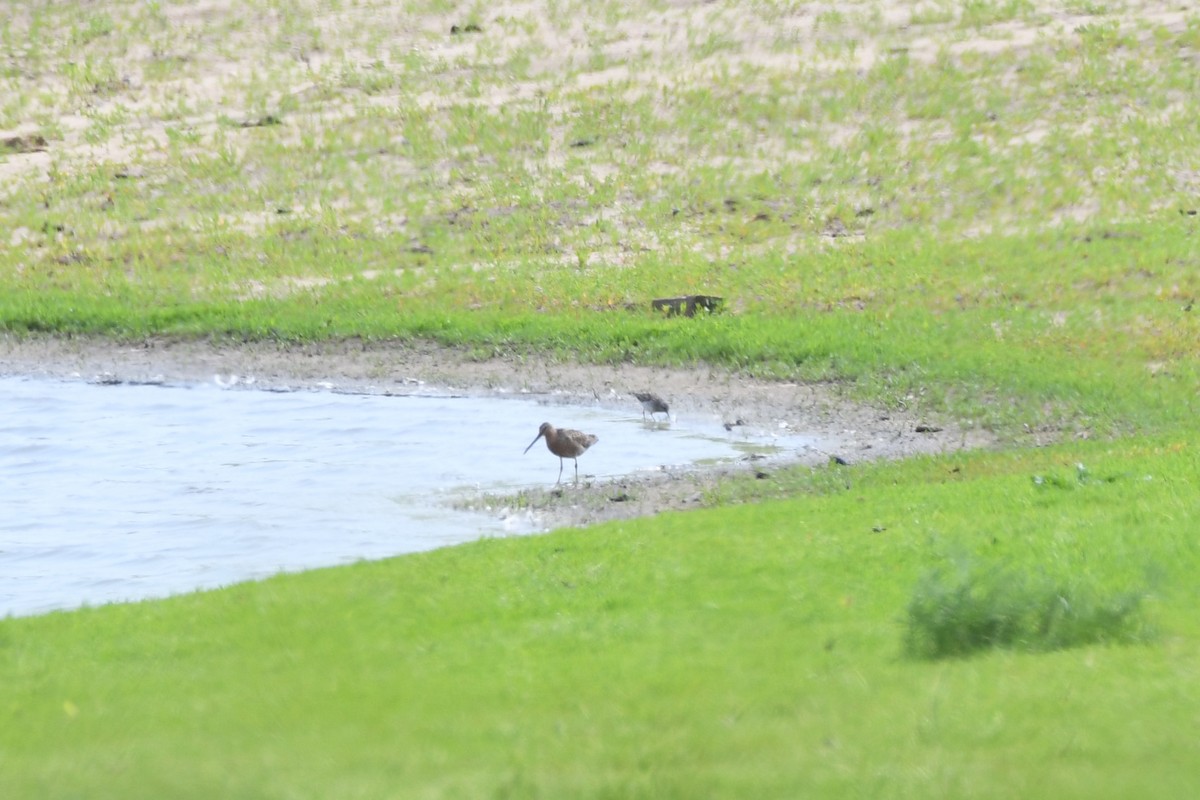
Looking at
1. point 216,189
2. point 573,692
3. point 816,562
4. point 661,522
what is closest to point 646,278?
point 216,189

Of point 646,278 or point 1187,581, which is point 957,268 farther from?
point 1187,581

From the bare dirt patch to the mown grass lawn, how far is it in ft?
1.98

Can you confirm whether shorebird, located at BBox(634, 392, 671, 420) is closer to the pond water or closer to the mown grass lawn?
the pond water

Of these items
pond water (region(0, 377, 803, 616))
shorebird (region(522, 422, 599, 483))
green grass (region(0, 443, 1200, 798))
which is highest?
green grass (region(0, 443, 1200, 798))

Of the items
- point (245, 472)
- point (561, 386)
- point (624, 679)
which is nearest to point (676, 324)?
point (561, 386)

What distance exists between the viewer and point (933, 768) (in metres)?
7.34

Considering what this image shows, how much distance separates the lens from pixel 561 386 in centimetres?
2442

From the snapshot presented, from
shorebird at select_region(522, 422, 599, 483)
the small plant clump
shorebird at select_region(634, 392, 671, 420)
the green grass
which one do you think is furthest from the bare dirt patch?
the small plant clump

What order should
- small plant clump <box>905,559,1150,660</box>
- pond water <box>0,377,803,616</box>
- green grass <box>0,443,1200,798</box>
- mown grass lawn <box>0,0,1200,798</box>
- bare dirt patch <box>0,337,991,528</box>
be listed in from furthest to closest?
bare dirt patch <box>0,337,991,528</box> < pond water <box>0,377,803,616</box> < small plant clump <box>905,559,1150,660</box> < mown grass lawn <box>0,0,1200,798</box> < green grass <box>0,443,1200,798</box>

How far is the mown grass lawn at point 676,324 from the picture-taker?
8055 millimetres

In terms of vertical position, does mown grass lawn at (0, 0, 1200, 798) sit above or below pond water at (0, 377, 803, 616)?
above

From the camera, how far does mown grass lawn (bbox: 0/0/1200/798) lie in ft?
26.4

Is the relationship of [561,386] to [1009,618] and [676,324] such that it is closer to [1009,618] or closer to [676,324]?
[676,324]

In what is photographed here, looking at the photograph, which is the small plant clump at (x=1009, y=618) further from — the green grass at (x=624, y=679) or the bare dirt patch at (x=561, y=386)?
the bare dirt patch at (x=561, y=386)
